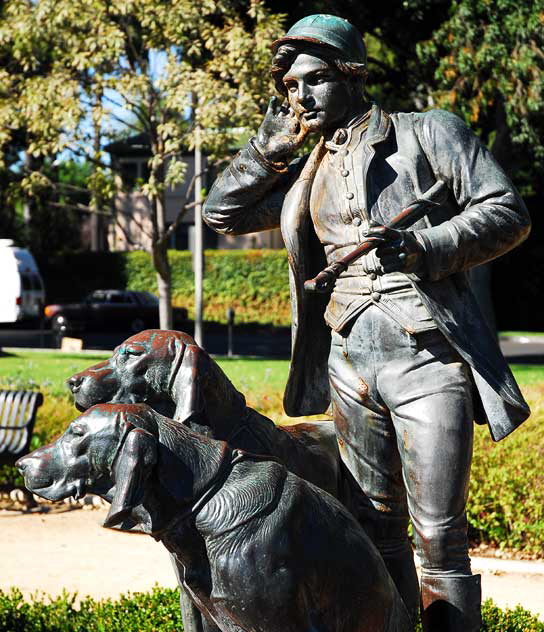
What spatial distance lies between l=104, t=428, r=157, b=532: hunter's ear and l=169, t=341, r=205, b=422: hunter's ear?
65 centimetres

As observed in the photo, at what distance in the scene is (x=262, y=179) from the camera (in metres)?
3.76

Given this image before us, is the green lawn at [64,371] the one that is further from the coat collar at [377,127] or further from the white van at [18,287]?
the white van at [18,287]

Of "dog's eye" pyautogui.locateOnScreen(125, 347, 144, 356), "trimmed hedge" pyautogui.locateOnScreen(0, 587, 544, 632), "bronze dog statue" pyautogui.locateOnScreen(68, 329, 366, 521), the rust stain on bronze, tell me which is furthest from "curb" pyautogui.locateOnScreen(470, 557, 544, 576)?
"dog's eye" pyautogui.locateOnScreen(125, 347, 144, 356)

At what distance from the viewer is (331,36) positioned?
11.6 feet

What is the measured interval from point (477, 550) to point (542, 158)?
12.9 metres

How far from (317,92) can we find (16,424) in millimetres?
7017

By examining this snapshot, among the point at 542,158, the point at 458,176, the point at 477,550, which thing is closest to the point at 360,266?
the point at 458,176

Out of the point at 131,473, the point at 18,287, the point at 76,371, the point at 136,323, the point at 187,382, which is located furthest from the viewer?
the point at 136,323

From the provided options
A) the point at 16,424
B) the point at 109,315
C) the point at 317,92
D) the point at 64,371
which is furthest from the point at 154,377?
the point at 109,315

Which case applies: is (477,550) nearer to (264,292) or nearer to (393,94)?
(393,94)

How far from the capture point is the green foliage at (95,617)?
17.1 ft

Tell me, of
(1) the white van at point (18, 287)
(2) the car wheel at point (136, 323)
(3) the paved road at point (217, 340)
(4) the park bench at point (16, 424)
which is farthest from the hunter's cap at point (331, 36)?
(2) the car wheel at point (136, 323)

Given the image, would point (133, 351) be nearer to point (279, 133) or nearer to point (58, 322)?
point (279, 133)

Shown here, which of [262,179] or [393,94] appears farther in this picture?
[393,94]
